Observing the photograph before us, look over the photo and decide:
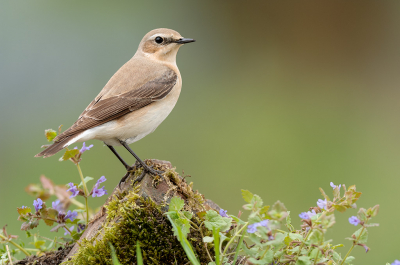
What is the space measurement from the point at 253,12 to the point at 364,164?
5.74 meters

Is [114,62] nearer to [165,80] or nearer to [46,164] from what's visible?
[46,164]

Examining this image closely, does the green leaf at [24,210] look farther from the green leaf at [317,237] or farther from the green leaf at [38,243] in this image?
the green leaf at [317,237]

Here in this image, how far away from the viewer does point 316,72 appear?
1252 centimetres

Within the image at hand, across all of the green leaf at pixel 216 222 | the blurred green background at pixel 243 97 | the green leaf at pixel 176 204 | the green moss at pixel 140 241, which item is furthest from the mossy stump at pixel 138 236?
the blurred green background at pixel 243 97

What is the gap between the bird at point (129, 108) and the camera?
4.59m

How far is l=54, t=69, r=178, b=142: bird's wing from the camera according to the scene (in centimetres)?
465

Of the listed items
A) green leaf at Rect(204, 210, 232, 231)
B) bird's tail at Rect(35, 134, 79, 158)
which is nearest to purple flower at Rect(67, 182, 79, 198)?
bird's tail at Rect(35, 134, 79, 158)

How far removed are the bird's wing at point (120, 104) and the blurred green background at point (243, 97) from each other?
3941mm

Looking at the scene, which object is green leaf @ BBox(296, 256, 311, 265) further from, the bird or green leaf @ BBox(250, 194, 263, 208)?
the bird

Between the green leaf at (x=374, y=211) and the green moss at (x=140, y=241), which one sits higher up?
the green moss at (x=140, y=241)

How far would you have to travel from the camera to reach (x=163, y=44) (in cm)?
594

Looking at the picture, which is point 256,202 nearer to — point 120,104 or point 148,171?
point 148,171

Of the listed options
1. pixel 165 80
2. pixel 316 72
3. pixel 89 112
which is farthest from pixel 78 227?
pixel 316 72

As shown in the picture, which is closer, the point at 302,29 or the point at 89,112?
the point at 89,112
